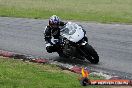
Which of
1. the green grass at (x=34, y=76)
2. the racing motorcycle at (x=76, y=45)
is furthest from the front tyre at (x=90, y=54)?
the green grass at (x=34, y=76)

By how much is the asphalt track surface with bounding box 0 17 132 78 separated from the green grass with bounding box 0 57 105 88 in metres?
1.73

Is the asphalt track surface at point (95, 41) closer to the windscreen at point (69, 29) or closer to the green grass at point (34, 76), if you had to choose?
the windscreen at point (69, 29)

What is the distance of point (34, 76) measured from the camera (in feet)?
38.1

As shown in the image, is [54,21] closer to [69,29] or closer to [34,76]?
[69,29]

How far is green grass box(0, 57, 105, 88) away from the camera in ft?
35.0

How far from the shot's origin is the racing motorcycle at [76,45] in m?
14.3

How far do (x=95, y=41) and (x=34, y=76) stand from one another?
7745 mm

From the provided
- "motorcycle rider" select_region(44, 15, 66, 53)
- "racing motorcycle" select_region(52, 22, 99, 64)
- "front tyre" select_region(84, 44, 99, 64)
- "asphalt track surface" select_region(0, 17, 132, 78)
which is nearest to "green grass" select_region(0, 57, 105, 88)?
"racing motorcycle" select_region(52, 22, 99, 64)

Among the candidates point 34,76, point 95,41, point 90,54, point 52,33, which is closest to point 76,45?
point 90,54

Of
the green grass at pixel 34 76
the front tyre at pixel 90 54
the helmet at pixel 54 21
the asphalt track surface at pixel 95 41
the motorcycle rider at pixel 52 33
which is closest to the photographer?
the green grass at pixel 34 76

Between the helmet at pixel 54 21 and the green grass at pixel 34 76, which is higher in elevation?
the helmet at pixel 54 21

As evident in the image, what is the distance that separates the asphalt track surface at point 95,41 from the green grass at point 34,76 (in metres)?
1.73

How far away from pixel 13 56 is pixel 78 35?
2.56m

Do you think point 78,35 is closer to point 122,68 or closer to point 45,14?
point 122,68
